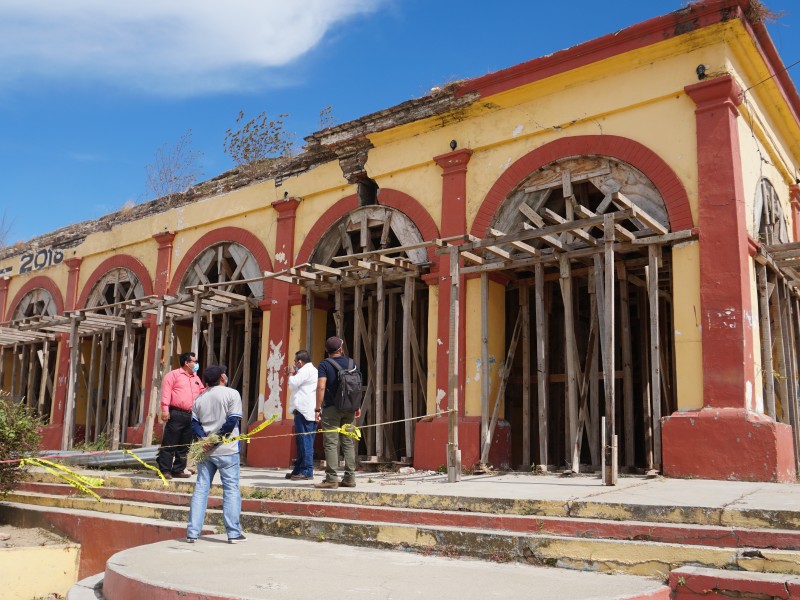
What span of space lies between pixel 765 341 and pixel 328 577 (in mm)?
6987

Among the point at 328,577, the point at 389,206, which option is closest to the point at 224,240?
the point at 389,206

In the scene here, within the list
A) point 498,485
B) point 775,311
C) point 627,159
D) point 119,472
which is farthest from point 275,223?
point 775,311

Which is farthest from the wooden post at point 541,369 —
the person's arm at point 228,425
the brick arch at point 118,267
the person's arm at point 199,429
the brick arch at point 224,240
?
the brick arch at point 118,267

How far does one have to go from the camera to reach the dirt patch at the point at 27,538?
338 inches

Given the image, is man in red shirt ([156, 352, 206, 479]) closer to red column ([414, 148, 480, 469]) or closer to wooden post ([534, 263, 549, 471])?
red column ([414, 148, 480, 469])

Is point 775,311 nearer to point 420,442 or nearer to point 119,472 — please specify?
point 420,442

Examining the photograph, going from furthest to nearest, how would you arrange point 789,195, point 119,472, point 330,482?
point 789,195, point 119,472, point 330,482

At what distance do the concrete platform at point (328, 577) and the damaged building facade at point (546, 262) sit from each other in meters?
2.81

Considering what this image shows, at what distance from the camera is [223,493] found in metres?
6.60

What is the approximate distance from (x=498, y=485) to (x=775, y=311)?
5.44m

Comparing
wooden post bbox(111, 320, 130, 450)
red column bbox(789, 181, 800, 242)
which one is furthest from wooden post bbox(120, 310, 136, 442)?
red column bbox(789, 181, 800, 242)

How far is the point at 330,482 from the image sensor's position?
310 inches

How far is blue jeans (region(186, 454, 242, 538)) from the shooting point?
6.52 metres

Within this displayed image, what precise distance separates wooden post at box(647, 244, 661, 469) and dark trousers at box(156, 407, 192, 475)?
584cm
